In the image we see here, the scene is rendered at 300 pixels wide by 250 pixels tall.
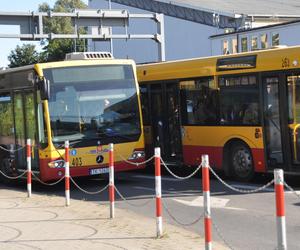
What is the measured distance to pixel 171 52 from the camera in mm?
59781

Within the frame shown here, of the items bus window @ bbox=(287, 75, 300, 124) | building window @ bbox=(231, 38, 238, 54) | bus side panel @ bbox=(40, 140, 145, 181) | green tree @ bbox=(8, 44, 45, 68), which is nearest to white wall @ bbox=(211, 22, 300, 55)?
building window @ bbox=(231, 38, 238, 54)

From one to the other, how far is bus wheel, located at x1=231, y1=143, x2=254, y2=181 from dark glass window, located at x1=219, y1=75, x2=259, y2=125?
1.97 feet

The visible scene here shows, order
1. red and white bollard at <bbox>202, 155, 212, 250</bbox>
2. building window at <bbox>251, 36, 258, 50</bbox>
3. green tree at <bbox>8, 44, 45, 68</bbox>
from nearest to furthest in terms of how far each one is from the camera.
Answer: red and white bollard at <bbox>202, 155, 212, 250</bbox>
building window at <bbox>251, 36, 258, 50</bbox>
green tree at <bbox>8, 44, 45, 68</bbox>

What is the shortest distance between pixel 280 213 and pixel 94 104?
32.0 feet

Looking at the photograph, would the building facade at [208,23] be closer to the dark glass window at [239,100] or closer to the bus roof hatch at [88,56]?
the bus roof hatch at [88,56]

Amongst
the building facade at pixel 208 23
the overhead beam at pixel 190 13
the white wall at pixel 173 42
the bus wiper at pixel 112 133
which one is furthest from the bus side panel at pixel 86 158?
the white wall at pixel 173 42

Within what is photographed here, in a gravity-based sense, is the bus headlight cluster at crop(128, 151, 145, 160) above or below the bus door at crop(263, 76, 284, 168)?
below

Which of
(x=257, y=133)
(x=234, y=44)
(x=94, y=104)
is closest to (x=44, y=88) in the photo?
(x=94, y=104)

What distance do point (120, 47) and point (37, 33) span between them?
143 feet

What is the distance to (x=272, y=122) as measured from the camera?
13.8m

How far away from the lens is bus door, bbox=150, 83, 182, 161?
654 inches

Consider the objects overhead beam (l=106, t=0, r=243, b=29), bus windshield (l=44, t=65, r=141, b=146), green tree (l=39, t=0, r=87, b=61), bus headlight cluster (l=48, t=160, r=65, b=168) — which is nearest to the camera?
bus headlight cluster (l=48, t=160, r=65, b=168)

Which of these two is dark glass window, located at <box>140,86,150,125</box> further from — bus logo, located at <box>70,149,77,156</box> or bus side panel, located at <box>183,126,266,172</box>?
bus logo, located at <box>70,149,77,156</box>

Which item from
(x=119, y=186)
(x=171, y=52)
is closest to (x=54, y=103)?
(x=119, y=186)
